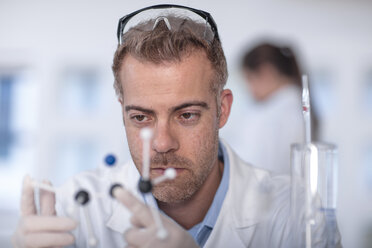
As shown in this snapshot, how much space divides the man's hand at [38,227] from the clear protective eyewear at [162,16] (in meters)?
0.32

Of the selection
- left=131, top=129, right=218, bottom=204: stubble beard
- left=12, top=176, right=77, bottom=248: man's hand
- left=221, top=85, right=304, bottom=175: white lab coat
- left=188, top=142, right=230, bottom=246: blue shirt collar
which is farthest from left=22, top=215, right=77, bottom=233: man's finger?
left=221, top=85, right=304, bottom=175: white lab coat

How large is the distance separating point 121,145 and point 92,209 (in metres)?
0.84

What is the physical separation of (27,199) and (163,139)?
25 cm

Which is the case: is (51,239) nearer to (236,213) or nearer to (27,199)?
(27,199)

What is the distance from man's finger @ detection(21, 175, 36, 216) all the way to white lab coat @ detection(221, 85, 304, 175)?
3.10 feet

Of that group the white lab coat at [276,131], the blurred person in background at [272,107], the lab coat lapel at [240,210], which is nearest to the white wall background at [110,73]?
the blurred person in background at [272,107]

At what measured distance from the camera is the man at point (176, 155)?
0.63 meters

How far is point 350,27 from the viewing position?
86.3 inches

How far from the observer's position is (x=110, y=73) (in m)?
1.79

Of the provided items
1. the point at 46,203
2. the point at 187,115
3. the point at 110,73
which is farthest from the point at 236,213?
the point at 110,73

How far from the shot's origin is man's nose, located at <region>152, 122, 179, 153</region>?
2.17 ft

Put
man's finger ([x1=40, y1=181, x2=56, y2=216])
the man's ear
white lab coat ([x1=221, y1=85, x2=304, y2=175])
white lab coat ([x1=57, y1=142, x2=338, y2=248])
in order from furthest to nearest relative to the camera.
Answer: white lab coat ([x1=221, y1=85, x2=304, y2=175]) < the man's ear < white lab coat ([x1=57, y1=142, x2=338, y2=248]) < man's finger ([x1=40, y1=181, x2=56, y2=216])

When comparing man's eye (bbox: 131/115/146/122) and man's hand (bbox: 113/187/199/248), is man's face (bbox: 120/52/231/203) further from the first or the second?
man's hand (bbox: 113/187/199/248)

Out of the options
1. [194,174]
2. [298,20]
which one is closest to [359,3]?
[298,20]
